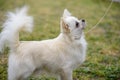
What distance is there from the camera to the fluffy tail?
4.49m

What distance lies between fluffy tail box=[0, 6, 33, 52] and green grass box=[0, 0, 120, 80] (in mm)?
949

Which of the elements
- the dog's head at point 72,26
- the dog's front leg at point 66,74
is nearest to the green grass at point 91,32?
the dog's front leg at point 66,74

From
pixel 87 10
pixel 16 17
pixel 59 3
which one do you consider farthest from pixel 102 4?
pixel 16 17

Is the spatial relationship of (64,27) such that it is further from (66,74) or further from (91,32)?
(91,32)

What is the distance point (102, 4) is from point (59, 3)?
1846 mm

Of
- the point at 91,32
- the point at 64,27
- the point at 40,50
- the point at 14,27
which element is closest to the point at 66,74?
the point at 40,50

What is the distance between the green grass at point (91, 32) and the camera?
5793 millimetres

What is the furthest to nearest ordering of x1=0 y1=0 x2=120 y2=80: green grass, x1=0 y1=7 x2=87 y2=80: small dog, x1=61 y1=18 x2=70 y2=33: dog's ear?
x1=0 y1=0 x2=120 y2=80: green grass < x1=61 y1=18 x2=70 y2=33: dog's ear < x1=0 y1=7 x2=87 y2=80: small dog

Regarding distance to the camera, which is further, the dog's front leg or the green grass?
the green grass

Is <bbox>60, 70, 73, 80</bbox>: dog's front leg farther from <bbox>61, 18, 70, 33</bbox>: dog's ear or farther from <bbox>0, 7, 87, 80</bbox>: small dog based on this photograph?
<bbox>61, 18, 70, 33</bbox>: dog's ear

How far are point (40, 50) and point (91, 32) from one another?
4.74 metres

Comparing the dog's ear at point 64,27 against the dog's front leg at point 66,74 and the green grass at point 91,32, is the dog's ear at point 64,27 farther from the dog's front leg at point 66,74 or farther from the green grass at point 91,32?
the green grass at point 91,32

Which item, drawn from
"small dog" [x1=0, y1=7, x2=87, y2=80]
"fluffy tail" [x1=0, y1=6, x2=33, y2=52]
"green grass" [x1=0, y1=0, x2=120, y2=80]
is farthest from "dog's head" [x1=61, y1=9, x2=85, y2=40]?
"green grass" [x1=0, y1=0, x2=120, y2=80]

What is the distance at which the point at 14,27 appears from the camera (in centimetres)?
450
